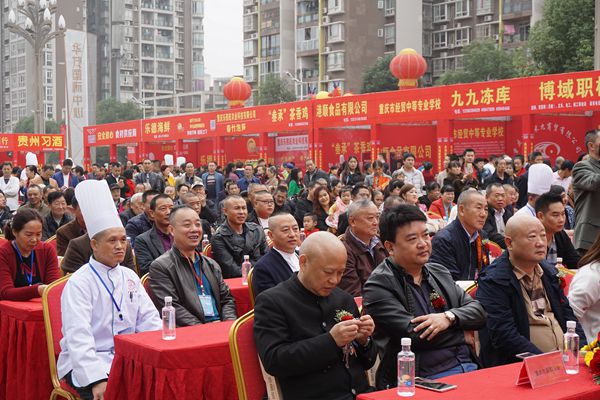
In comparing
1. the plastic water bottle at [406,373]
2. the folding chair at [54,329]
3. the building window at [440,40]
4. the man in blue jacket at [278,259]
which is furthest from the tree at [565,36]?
the plastic water bottle at [406,373]

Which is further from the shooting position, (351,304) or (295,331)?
(351,304)

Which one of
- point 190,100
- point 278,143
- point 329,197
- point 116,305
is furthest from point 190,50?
point 116,305

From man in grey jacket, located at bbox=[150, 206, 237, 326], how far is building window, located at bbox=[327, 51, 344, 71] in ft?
175

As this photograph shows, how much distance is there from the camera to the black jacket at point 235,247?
275 inches

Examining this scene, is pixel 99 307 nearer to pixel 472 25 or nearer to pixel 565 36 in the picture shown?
pixel 565 36

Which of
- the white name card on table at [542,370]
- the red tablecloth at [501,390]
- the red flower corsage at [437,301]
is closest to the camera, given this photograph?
the red tablecloth at [501,390]

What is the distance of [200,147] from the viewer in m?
29.6

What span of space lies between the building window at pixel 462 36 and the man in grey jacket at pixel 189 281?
2086 inches

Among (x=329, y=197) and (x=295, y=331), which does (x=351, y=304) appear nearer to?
(x=295, y=331)

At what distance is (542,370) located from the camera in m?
3.30

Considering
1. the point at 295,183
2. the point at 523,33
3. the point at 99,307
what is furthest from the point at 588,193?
the point at 523,33

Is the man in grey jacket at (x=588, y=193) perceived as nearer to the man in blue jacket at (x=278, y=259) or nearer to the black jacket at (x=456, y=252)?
the black jacket at (x=456, y=252)

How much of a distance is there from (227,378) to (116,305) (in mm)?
741

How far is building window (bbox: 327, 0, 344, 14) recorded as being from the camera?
57.3 meters
